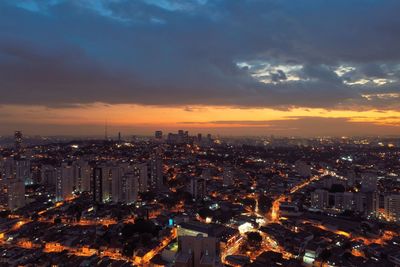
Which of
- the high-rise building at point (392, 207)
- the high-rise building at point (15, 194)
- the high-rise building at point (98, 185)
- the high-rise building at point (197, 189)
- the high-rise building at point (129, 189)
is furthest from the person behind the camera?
the high-rise building at point (197, 189)

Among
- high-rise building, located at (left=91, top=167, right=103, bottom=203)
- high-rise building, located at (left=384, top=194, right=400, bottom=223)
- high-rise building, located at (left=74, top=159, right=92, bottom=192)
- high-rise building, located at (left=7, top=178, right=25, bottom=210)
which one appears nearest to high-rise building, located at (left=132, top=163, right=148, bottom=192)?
high-rise building, located at (left=91, top=167, right=103, bottom=203)

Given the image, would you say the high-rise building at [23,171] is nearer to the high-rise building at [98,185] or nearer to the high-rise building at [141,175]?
the high-rise building at [98,185]

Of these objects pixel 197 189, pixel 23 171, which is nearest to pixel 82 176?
pixel 23 171

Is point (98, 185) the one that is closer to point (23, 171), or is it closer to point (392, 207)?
point (23, 171)

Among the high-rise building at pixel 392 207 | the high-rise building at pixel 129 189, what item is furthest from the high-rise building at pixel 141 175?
the high-rise building at pixel 392 207

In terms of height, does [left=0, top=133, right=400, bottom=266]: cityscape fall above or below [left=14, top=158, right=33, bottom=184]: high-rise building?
below

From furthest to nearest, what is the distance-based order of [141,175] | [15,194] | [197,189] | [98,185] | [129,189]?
[141,175], [197,189], [98,185], [129,189], [15,194]

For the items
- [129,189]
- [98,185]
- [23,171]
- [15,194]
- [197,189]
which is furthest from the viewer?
[23,171]

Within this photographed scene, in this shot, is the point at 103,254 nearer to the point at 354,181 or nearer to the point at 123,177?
the point at 123,177

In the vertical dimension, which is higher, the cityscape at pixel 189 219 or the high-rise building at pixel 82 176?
the high-rise building at pixel 82 176

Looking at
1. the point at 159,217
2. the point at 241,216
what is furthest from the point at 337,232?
the point at 159,217

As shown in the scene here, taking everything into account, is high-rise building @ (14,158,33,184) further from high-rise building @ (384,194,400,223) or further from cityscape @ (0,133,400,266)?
high-rise building @ (384,194,400,223)
